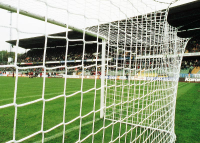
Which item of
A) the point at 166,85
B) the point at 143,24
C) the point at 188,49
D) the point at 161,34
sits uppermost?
the point at 188,49

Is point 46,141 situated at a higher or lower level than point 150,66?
lower

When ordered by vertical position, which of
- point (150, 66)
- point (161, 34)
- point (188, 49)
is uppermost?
point (188, 49)

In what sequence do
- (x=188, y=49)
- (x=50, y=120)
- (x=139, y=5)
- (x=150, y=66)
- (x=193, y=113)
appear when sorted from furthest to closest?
(x=188, y=49) < (x=193, y=113) < (x=50, y=120) < (x=150, y=66) < (x=139, y=5)

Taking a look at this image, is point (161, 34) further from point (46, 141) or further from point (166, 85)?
point (46, 141)

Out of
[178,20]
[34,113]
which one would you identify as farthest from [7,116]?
[178,20]

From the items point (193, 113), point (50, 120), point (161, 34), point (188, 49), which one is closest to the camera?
point (161, 34)

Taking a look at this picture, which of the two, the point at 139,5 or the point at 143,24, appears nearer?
the point at 139,5

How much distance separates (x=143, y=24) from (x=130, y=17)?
387 mm

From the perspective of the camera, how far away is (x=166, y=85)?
293cm

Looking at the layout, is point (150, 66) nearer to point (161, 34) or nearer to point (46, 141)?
point (161, 34)

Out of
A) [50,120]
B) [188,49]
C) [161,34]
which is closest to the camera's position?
[161,34]

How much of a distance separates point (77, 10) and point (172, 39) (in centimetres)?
187

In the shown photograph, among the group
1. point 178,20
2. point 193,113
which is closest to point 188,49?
point 193,113

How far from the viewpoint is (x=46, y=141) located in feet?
7.64
